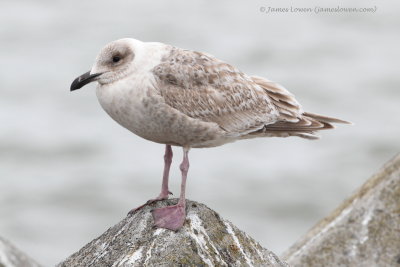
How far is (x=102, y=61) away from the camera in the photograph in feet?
25.9

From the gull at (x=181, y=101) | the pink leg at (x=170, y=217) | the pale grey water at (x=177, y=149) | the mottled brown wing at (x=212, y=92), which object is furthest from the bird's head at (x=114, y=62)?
the pale grey water at (x=177, y=149)

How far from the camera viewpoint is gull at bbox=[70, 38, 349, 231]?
771 centimetres

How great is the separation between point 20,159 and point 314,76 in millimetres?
9796

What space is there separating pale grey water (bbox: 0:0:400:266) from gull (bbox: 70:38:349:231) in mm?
10647

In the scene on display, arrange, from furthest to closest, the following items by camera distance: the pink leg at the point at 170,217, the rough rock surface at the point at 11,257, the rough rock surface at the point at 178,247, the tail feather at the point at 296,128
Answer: the tail feather at the point at 296,128 < the rough rock surface at the point at 11,257 < the pink leg at the point at 170,217 < the rough rock surface at the point at 178,247

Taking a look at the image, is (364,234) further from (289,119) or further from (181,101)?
(181,101)

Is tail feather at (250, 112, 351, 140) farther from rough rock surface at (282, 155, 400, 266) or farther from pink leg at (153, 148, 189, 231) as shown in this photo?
pink leg at (153, 148, 189, 231)

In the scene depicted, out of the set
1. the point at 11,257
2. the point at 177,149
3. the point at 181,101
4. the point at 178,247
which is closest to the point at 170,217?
the point at 178,247

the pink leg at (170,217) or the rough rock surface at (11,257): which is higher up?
the pink leg at (170,217)

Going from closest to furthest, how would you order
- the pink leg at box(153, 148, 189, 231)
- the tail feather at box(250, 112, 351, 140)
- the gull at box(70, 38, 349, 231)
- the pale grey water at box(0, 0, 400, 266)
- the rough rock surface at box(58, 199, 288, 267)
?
the rough rock surface at box(58, 199, 288, 267), the pink leg at box(153, 148, 189, 231), the gull at box(70, 38, 349, 231), the tail feather at box(250, 112, 351, 140), the pale grey water at box(0, 0, 400, 266)

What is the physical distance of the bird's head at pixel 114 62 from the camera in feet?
25.8

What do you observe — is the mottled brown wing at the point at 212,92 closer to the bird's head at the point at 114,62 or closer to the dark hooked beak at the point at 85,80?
the bird's head at the point at 114,62

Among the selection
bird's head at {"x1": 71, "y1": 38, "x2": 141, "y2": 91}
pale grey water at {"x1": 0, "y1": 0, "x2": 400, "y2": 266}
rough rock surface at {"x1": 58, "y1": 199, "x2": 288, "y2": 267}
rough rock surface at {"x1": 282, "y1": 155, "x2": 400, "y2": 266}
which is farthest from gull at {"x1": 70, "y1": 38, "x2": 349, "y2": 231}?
pale grey water at {"x1": 0, "y1": 0, "x2": 400, "y2": 266}

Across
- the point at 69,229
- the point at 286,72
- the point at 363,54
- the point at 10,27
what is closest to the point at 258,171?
the point at 69,229
